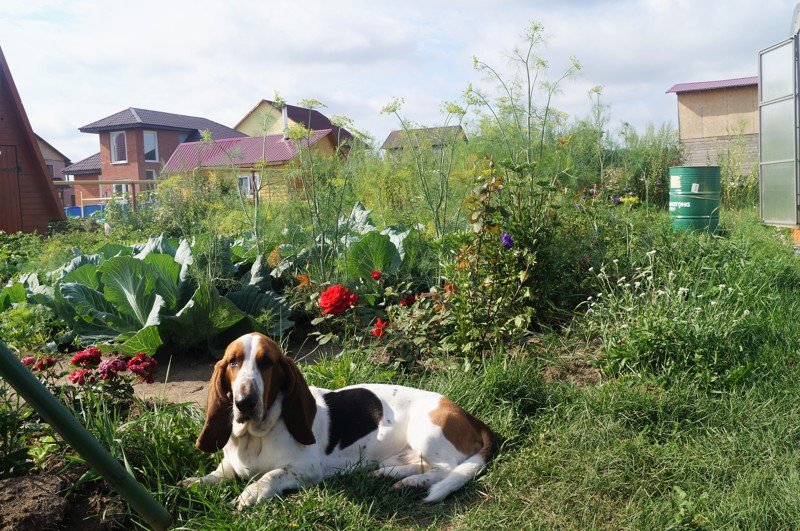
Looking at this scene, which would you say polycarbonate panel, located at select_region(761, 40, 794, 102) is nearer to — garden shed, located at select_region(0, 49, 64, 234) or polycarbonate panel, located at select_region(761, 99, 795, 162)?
polycarbonate panel, located at select_region(761, 99, 795, 162)

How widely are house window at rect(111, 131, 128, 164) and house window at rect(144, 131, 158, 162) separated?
139 centimetres

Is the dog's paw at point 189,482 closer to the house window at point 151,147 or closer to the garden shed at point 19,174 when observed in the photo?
the garden shed at point 19,174

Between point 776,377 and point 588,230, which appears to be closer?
point 776,377

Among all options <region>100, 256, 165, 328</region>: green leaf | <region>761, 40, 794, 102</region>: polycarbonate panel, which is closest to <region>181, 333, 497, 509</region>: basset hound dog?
<region>100, 256, 165, 328</region>: green leaf

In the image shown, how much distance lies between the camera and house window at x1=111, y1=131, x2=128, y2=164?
4597 centimetres

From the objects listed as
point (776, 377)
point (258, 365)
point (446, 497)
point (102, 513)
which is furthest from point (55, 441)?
point (776, 377)

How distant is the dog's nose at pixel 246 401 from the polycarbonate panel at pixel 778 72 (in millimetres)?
10446

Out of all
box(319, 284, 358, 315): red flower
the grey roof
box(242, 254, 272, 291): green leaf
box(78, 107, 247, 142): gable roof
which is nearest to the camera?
box(319, 284, 358, 315): red flower

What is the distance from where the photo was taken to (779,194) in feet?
36.5

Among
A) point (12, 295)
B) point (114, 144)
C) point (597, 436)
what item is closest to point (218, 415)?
point (597, 436)

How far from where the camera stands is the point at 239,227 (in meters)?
7.76

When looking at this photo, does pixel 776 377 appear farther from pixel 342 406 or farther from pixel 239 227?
pixel 239 227

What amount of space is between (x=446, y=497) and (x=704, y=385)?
1844mm

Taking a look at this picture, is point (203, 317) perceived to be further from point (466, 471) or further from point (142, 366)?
point (466, 471)
